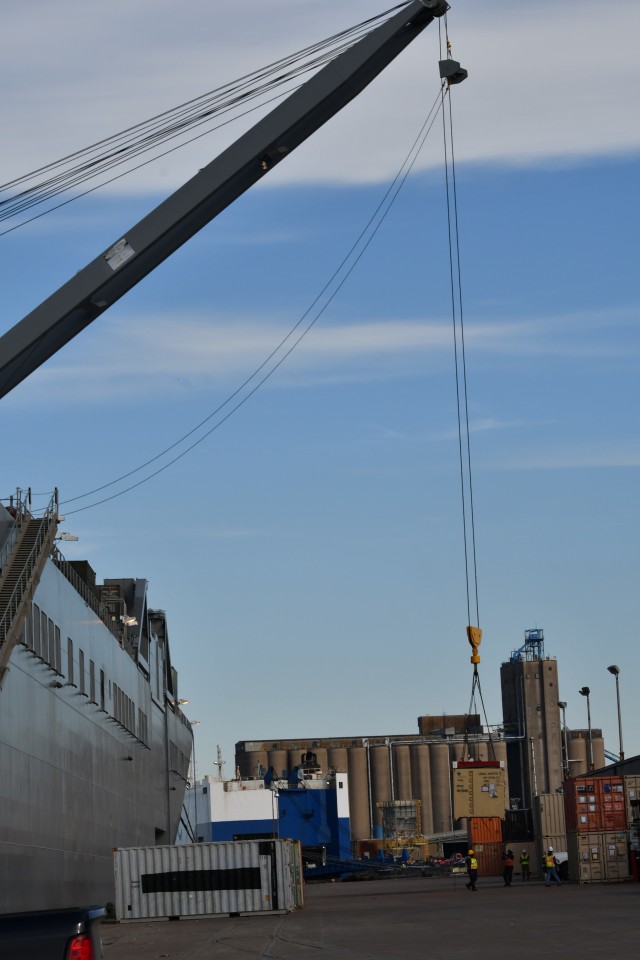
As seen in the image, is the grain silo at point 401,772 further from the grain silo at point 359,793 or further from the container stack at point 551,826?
the container stack at point 551,826

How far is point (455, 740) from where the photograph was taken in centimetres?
15125

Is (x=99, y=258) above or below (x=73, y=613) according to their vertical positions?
above

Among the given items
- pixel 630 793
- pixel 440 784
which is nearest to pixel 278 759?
pixel 440 784

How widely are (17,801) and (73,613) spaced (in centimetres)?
981

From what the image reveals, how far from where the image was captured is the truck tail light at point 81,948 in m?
6.02

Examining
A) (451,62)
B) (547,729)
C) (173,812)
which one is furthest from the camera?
(547,729)

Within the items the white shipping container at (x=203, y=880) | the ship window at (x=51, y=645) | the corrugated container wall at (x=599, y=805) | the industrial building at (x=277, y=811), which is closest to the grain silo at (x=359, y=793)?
the industrial building at (x=277, y=811)

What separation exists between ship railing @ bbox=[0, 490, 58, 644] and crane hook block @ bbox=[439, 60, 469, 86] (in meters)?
15.5

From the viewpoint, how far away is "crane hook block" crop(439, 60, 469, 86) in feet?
90.9

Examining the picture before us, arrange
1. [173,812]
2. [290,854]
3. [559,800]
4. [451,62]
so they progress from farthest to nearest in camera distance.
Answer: [173,812], [559,800], [290,854], [451,62]

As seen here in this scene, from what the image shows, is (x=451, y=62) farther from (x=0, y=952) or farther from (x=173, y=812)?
(x=173, y=812)

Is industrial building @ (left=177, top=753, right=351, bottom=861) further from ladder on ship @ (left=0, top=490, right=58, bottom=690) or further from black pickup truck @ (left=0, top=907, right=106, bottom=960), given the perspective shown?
black pickup truck @ (left=0, top=907, right=106, bottom=960)

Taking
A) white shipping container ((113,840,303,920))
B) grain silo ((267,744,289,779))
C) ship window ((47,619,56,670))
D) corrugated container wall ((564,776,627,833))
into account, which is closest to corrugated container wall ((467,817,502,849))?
corrugated container wall ((564,776,627,833))

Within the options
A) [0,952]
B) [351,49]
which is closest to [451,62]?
[351,49]
